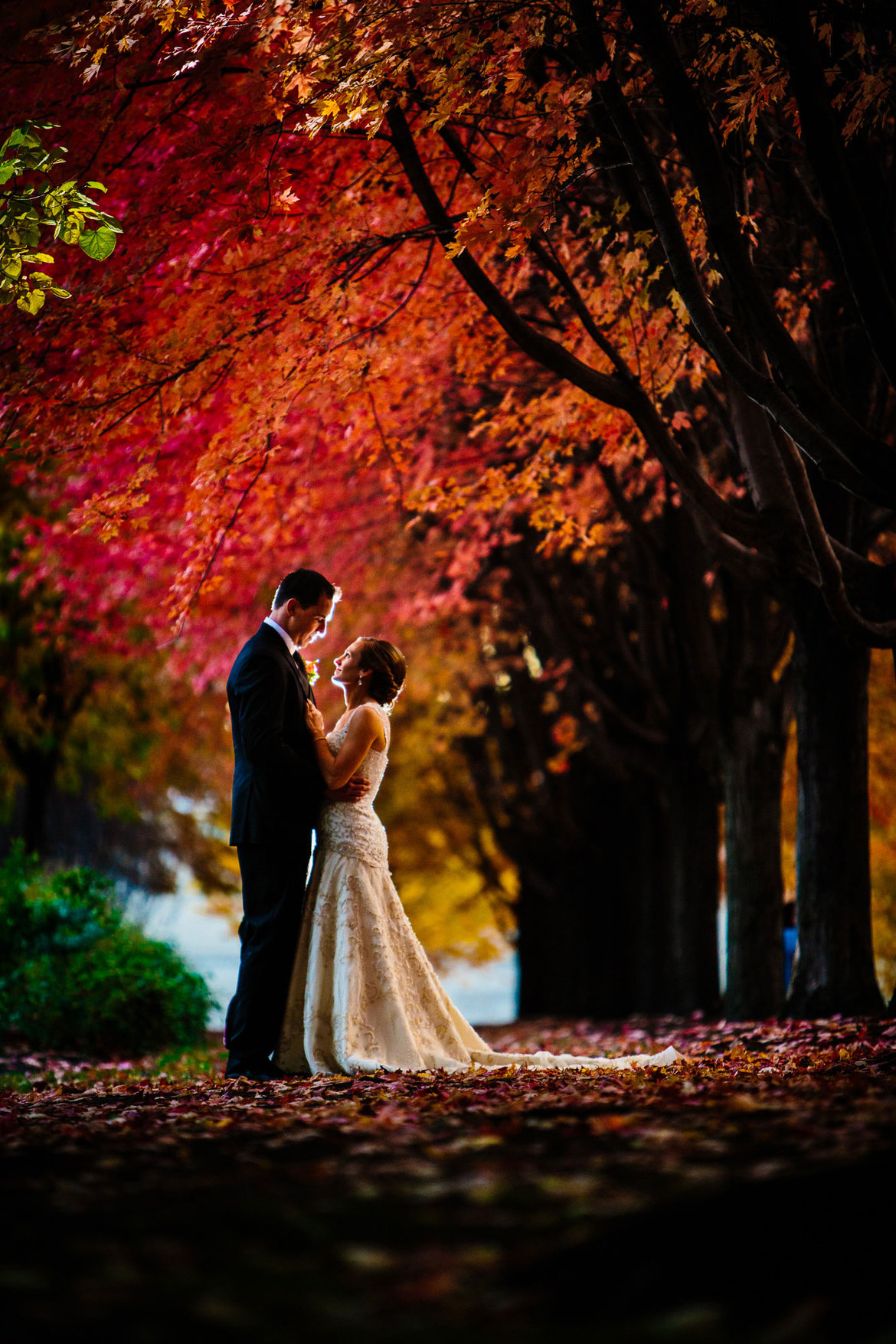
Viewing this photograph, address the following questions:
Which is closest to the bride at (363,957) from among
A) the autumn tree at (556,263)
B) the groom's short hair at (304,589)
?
the groom's short hair at (304,589)

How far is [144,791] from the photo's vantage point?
25406mm

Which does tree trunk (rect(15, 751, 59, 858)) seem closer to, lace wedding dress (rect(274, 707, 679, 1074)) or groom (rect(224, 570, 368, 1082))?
groom (rect(224, 570, 368, 1082))

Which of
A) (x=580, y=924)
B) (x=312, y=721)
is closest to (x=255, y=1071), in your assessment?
(x=312, y=721)

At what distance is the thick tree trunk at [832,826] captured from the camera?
9.38 meters

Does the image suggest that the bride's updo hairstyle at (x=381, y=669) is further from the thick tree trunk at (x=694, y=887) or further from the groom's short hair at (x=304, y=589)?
the thick tree trunk at (x=694, y=887)

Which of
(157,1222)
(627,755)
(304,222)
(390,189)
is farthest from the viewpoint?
(627,755)

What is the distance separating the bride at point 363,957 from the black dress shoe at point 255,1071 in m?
0.08

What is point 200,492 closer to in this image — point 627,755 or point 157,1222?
point 157,1222

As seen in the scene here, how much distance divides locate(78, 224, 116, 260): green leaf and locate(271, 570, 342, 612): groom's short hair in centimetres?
217

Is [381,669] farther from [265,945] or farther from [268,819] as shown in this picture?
[265,945]

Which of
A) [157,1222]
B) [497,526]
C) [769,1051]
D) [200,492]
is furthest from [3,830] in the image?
[157,1222]

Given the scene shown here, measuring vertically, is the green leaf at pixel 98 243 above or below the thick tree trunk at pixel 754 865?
above

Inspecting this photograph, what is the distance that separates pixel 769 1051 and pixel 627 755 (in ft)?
23.0

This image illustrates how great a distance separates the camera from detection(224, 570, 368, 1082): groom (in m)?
6.97
